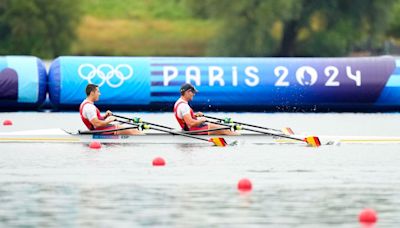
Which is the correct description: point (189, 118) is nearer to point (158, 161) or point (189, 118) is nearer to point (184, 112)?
point (184, 112)

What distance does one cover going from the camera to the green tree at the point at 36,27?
260 ft

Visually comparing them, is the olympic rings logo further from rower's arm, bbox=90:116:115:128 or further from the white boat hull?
rower's arm, bbox=90:116:115:128

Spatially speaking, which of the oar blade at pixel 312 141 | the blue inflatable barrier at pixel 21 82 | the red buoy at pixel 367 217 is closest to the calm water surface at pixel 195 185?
the red buoy at pixel 367 217

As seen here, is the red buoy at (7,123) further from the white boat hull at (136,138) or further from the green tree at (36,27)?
the green tree at (36,27)

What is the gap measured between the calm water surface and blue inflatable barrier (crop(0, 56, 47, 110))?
32.2 ft

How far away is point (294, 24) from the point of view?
7731 centimetres

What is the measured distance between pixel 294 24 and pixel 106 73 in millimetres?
40780

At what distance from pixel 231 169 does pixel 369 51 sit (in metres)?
66.0

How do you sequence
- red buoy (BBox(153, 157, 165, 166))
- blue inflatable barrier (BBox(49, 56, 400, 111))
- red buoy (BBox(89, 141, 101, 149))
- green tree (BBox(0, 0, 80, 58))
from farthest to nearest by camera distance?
green tree (BBox(0, 0, 80, 58)) → blue inflatable barrier (BBox(49, 56, 400, 111)) → red buoy (BBox(89, 141, 101, 149)) → red buoy (BBox(153, 157, 165, 166))

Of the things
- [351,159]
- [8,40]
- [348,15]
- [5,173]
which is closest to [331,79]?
[351,159]

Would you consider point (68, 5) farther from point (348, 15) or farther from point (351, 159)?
point (351, 159)

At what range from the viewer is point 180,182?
20781 mm

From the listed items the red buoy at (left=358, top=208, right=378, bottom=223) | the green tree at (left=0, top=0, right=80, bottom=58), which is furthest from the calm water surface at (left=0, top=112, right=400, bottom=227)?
the green tree at (left=0, top=0, right=80, bottom=58)

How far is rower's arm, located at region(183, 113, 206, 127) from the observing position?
27281 millimetres
